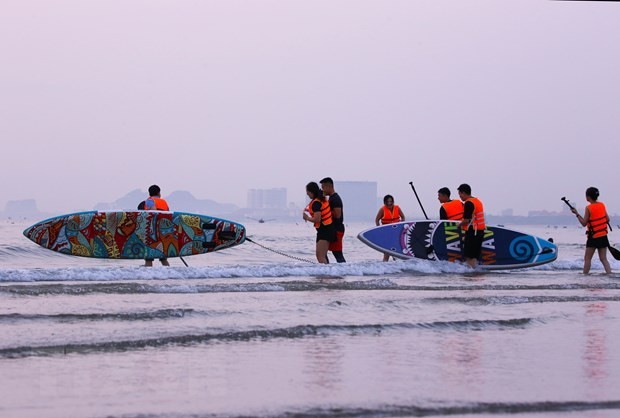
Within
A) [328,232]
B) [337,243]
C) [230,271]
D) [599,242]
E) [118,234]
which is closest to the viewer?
[230,271]

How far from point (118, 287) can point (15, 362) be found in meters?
5.17

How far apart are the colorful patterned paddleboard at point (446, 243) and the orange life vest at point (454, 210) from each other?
6.0 inches

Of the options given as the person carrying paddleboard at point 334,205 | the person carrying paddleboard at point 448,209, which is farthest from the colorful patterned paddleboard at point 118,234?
the person carrying paddleboard at point 448,209

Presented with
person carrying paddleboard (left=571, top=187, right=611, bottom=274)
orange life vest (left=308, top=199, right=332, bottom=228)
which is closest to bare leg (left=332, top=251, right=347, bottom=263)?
orange life vest (left=308, top=199, right=332, bottom=228)

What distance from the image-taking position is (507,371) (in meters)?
5.93

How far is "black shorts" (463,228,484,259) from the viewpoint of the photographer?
15516 millimetres

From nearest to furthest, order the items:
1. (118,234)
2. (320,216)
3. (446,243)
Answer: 1. (320,216)
2. (118,234)
3. (446,243)

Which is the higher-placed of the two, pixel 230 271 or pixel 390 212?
pixel 390 212

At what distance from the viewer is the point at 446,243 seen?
53.2ft

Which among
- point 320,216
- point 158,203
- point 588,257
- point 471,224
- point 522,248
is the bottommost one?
point 588,257

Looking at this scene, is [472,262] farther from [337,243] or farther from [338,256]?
[337,243]

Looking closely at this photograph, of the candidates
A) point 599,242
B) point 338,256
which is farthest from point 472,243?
point 338,256

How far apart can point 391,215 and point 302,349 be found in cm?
1090

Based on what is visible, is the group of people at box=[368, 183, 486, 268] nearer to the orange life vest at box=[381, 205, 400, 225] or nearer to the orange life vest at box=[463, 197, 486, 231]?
the orange life vest at box=[463, 197, 486, 231]
